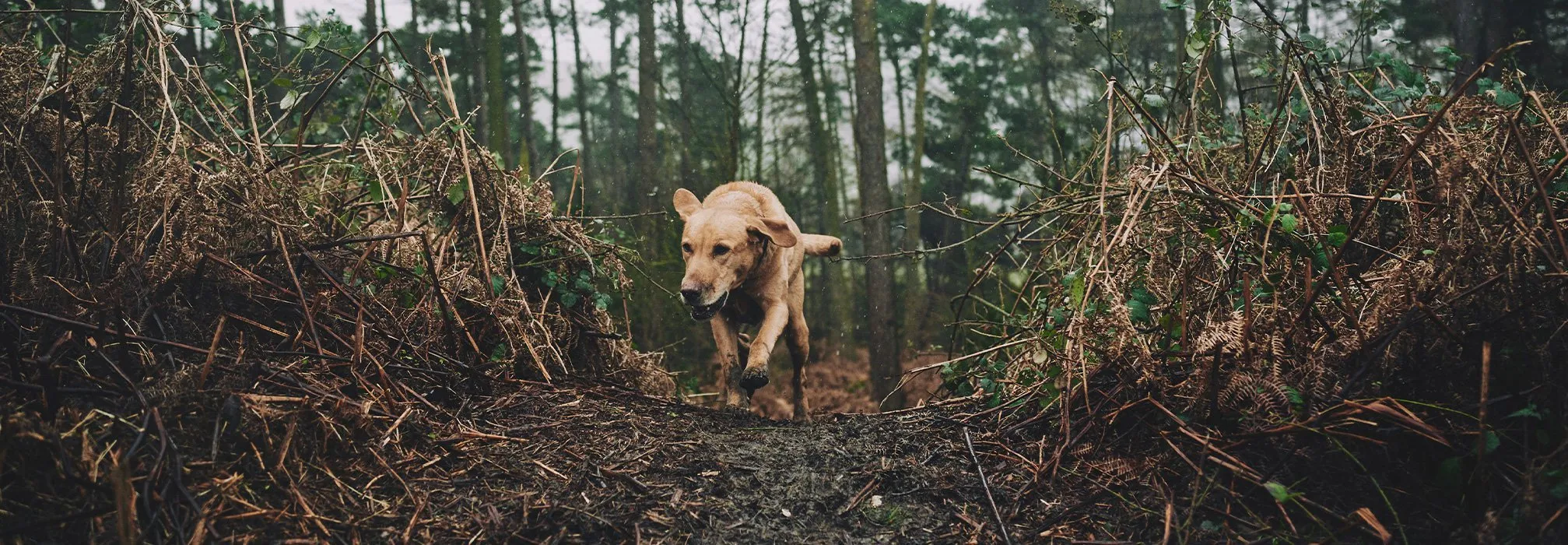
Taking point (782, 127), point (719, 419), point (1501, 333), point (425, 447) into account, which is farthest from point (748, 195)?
point (782, 127)

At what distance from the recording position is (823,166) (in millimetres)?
18719

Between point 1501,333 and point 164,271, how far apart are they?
198 inches

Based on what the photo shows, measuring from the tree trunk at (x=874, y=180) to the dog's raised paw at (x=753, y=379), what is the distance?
20.2 ft

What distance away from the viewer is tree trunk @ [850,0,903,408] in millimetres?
11492

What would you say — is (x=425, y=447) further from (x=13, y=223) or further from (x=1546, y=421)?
(x=1546, y=421)

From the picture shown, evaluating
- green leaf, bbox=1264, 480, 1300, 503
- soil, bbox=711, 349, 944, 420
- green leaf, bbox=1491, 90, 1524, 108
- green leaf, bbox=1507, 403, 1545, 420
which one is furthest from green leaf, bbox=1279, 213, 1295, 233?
soil, bbox=711, 349, 944, 420

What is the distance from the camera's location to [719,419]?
186 inches

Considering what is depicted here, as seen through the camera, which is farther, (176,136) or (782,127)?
(782,127)

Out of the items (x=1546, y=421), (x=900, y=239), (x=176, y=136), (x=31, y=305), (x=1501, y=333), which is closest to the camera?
(x=1546, y=421)

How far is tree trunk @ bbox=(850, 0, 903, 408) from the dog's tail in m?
4.34

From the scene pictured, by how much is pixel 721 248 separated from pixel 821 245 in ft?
4.30

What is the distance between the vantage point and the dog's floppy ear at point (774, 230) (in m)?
6.01

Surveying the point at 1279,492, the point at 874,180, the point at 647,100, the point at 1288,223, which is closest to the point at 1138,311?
the point at 1288,223

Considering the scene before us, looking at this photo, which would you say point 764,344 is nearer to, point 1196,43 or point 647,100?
point 1196,43
